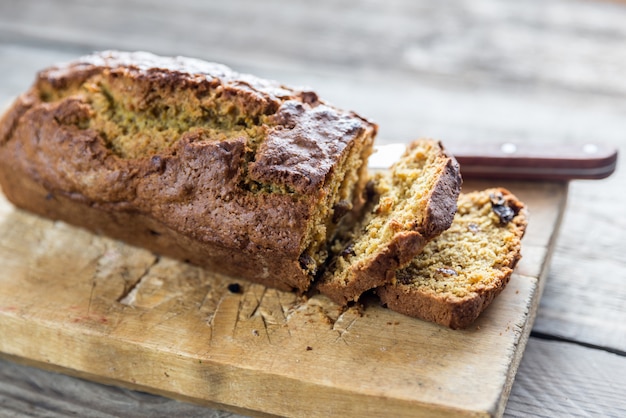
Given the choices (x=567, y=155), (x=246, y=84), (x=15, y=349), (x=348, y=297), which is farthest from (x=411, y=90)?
(x=15, y=349)

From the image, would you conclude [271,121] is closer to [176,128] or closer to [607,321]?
[176,128]

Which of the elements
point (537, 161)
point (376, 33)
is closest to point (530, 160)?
point (537, 161)

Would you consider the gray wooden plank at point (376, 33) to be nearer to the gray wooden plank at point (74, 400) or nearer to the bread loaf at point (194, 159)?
the bread loaf at point (194, 159)

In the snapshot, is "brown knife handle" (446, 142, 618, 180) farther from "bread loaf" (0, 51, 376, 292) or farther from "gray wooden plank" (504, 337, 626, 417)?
"gray wooden plank" (504, 337, 626, 417)

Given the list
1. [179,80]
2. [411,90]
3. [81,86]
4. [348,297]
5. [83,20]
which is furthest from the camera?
[83,20]

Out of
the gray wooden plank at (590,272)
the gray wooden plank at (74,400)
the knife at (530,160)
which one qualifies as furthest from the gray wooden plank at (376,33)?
the gray wooden plank at (74,400)
